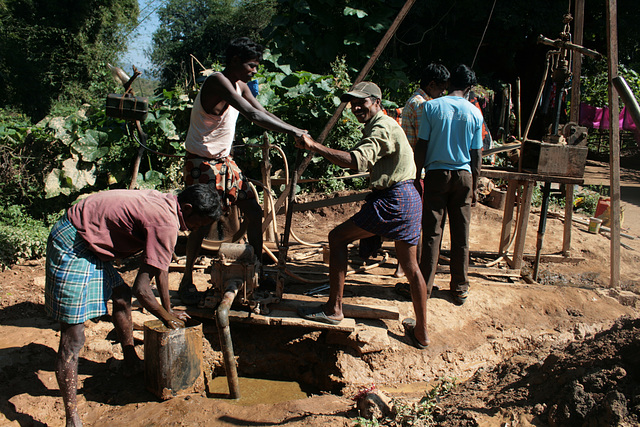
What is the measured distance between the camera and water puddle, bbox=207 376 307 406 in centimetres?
382

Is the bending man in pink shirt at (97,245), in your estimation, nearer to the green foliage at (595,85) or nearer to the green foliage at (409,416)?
the green foliage at (409,416)

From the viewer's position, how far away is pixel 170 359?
3.28 metres

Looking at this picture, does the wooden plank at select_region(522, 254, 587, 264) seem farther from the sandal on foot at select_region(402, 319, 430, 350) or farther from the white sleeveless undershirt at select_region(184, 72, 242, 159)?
the white sleeveless undershirt at select_region(184, 72, 242, 159)

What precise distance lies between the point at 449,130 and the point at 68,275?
3.01 m

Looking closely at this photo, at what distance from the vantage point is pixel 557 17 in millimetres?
11055

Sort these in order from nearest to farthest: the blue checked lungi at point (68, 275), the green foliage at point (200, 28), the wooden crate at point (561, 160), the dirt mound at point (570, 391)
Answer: the dirt mound at point (570, 391) < the blue checked lungi at point (68, 275) < the wooden crate at point (561, 160) < the green foliage at point (200, 28)

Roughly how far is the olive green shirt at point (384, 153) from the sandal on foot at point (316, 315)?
1117mm

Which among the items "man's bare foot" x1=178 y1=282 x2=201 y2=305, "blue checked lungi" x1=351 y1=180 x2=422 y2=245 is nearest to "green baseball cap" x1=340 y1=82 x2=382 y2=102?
"blue checked lungi" x1=351 y1=180 x2=422 y2=245

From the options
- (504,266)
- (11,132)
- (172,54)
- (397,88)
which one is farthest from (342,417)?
(172,54)

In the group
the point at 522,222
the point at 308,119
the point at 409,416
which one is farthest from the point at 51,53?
the point at 409,416

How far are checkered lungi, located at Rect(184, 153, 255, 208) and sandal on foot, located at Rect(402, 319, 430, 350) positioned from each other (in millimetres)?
1764

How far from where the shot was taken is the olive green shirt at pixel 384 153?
3.22 meters

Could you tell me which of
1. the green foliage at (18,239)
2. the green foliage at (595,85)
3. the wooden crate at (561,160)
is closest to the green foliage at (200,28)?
the green foliage at (595,85)

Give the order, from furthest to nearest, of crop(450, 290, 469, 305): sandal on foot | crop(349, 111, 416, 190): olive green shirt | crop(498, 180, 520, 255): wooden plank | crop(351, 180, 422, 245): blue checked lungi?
crop(498, 180, 520, 255): wooden plank < crop(450, 290, 469, 305): sandal on foot < crop(351, 180, 422, 245): blue checked lungi < crop(349, 111, 416, 190): olive green shirt
